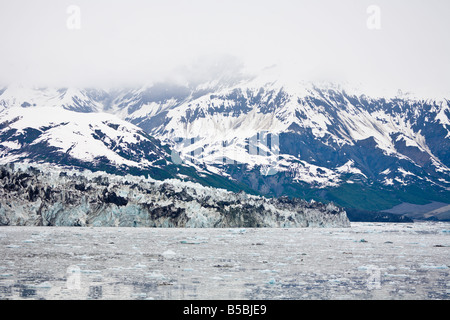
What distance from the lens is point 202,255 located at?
201 feet

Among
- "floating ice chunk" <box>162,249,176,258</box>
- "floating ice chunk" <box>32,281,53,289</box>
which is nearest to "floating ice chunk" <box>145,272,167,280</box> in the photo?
"floating ice chunk" <box>32,281,53,289</box>

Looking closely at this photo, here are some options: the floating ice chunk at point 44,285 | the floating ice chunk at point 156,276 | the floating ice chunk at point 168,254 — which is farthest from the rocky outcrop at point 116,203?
the floating ice chunk at point 44,285

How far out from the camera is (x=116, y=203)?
Answer: 145250 mm

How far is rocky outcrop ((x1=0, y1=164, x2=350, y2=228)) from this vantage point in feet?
436

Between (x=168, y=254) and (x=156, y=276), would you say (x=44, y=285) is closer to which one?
(x=156, y=276)

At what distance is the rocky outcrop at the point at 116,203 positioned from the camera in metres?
133

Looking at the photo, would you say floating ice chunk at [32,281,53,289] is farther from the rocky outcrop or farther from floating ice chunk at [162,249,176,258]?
the rocky outcrop

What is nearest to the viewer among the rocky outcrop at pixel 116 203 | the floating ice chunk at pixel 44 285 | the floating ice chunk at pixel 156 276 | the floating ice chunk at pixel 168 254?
the floating ice chunk at pixel 44 285

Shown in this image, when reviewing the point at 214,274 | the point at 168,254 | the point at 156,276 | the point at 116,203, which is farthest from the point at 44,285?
the point at 116,203

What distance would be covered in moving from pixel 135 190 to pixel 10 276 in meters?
114

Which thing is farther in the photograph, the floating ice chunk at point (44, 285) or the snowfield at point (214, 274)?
the floating ice chunk at point (44, 285)

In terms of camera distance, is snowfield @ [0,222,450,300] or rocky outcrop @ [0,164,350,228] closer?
snowfield @ [0,222,450,300]

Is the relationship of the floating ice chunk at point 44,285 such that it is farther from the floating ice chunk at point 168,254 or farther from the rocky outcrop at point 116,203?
the rocky outcrop at point 116,203
